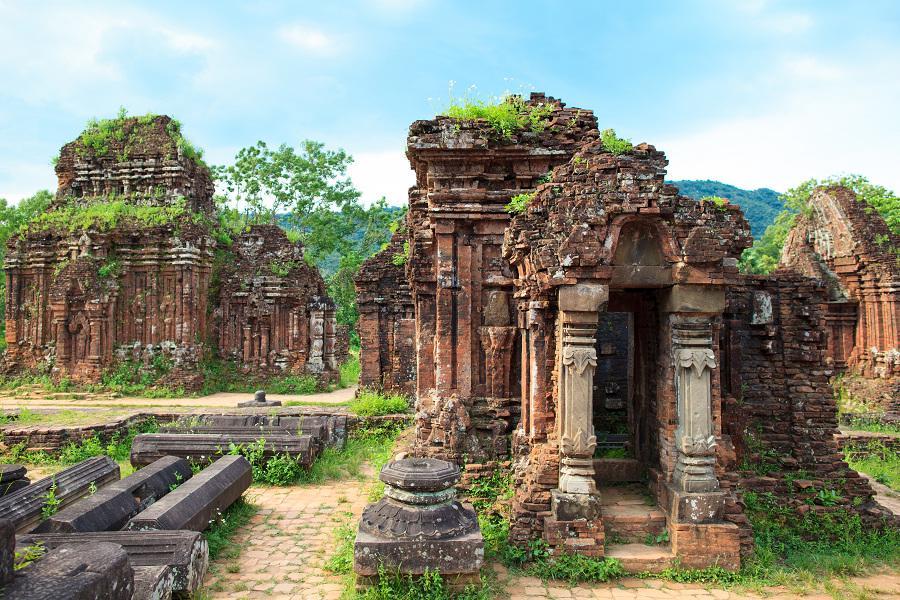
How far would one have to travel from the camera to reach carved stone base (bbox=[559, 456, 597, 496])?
6.24 m

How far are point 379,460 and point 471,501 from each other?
10.6 feet

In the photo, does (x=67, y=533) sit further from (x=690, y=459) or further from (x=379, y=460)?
(x=690, y=459)

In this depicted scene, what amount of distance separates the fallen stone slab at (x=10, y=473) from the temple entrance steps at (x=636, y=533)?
24.5ft

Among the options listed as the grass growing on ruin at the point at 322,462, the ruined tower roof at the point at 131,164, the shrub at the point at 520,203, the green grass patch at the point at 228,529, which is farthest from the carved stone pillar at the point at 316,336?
the shrub at the point at 520,203

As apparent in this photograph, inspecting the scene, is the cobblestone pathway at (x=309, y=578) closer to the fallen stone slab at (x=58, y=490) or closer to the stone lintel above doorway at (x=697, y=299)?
the fallen stone slab at (x=58, y=490)

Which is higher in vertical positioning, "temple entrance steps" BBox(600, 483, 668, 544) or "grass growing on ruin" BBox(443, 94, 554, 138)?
"grass growing on ruin" BBox(443, 94, 554, 138)

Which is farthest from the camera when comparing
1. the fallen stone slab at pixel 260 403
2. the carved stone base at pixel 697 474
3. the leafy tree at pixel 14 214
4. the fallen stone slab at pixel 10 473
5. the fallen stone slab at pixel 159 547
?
the leafy tree at pixel 14 214

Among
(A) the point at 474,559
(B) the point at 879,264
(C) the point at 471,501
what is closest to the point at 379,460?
(C) the point at 471,501

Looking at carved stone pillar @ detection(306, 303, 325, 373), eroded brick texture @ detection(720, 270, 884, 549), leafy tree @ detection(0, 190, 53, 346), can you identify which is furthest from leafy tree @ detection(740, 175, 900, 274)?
leafy tree @ detection(0, 190, 53, 346)

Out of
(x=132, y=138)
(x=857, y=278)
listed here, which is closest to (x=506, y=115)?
(x=857, y=278)

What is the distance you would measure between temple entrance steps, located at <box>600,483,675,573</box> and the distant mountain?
324 ft

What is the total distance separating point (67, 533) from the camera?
5934mm

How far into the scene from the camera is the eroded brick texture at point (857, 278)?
16422mm

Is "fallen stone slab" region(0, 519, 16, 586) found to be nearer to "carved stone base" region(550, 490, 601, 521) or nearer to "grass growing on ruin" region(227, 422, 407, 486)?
"carved stone base" region(550, 490, 601, 521)
